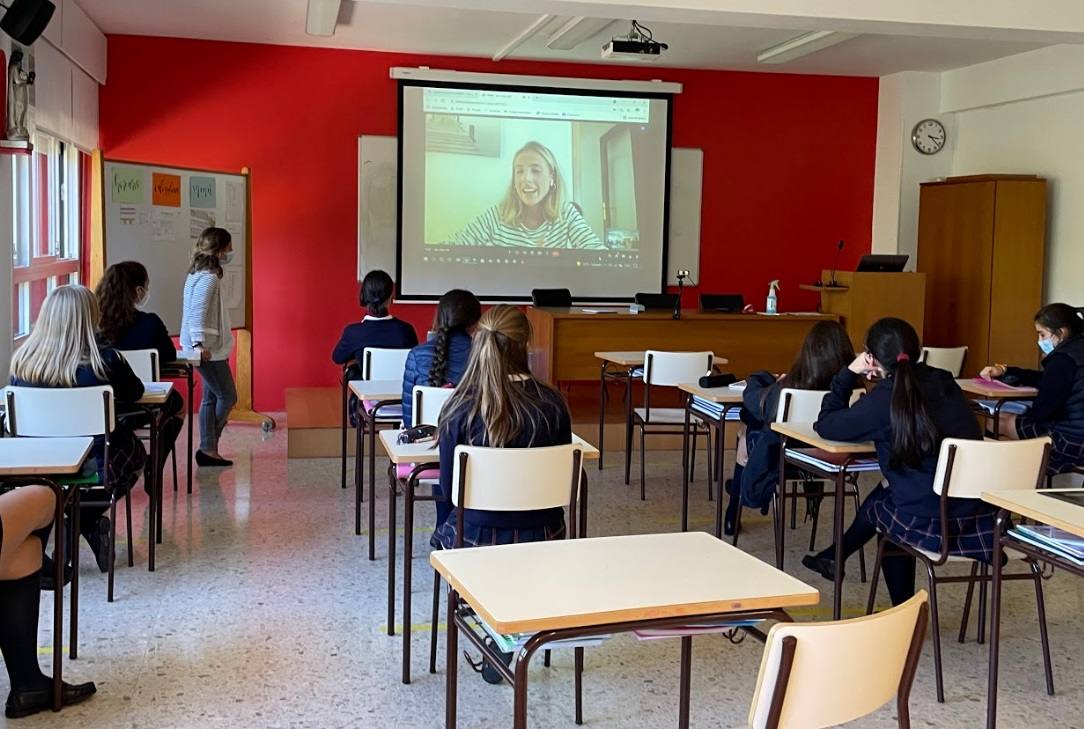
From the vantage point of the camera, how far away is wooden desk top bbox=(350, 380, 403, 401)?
5.09 metres

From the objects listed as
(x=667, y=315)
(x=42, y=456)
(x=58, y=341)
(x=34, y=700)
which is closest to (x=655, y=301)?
(x=667, y=315)

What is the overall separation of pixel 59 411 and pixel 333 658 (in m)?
1.48

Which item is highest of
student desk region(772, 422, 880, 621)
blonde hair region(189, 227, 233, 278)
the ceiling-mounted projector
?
the ceiling-mounted projector

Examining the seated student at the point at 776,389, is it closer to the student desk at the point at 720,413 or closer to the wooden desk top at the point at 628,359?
the student desk at the point at 720,413

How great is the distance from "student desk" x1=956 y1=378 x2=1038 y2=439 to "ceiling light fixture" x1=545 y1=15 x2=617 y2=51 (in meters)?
3.36

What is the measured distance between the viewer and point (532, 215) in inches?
373

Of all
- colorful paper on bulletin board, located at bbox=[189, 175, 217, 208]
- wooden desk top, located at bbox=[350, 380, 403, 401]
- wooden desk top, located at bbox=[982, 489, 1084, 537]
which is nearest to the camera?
wooden desk top, located at bbox=[982, 489, 1084, 537]

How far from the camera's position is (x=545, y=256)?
9.54m

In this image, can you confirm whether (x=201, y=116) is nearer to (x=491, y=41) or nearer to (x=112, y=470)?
(x=491, y=41)

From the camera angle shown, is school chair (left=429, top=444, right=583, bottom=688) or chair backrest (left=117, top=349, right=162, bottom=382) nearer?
school chair (left=429, top=444, right=583, bottom=688)

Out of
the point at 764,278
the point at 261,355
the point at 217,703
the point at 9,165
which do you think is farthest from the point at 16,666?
the point at 764,278

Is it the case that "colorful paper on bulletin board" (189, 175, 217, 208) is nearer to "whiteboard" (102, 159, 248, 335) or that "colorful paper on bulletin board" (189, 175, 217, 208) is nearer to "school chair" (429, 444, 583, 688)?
"whiteboard" (102, 159, 248, 335)

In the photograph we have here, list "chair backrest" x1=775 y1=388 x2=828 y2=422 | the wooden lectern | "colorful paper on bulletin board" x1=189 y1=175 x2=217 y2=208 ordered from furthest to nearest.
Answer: the wooden lectern, "colorful paper on bulletin board" x1=189 y1=175 x2=217 y2=208, "chair backrest" x1=775 y1=388 x2=828 y2=422

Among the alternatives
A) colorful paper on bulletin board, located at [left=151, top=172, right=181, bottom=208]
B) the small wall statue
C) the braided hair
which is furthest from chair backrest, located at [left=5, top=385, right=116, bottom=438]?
colorful paper on bulletin board, located at [left=151, top=172, right=181, bottom=208]
